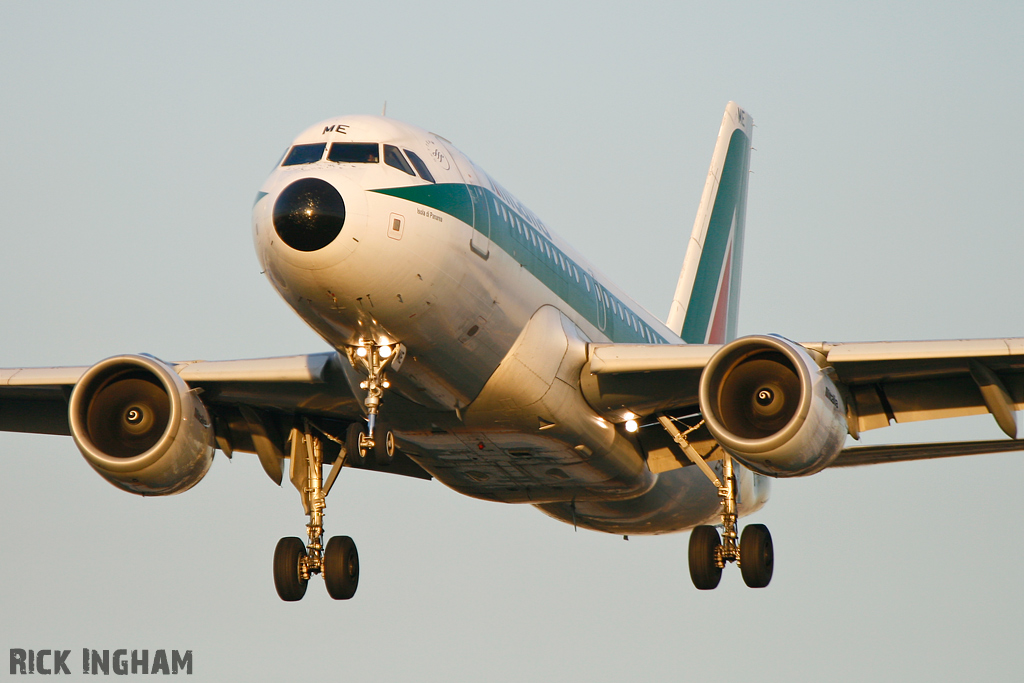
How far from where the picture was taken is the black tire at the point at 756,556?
23.6 meters

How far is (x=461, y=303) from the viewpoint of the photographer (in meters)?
18.5

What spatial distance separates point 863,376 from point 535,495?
6353mm

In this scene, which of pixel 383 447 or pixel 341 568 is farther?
pixel 341 568

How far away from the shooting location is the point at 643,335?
2650 cm

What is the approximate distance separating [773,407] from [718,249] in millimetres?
19726

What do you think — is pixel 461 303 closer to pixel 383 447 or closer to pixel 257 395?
pixel 383 447

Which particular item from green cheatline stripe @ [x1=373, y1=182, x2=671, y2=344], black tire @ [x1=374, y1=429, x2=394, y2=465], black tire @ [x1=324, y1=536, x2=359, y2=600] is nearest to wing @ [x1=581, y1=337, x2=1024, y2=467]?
green cheatline stripe @ [x1=373, y1=182, x2=671, y2=344]

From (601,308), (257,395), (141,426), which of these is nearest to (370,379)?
(257,395)

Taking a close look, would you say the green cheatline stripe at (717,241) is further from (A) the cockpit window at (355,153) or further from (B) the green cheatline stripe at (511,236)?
(A) the cockpit window at (355,153)

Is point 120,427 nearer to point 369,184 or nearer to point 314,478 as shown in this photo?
point 314,478

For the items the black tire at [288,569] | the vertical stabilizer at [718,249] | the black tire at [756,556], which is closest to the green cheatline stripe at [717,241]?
the vertical stabilizer at [718,249]

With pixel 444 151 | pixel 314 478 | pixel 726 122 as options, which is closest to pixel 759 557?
pixel 314 478

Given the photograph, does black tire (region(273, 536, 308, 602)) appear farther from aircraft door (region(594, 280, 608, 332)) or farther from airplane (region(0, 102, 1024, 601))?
aircraft door (region(594, 280, 608, 332))

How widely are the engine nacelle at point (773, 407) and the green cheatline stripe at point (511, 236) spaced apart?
10.2 feet
